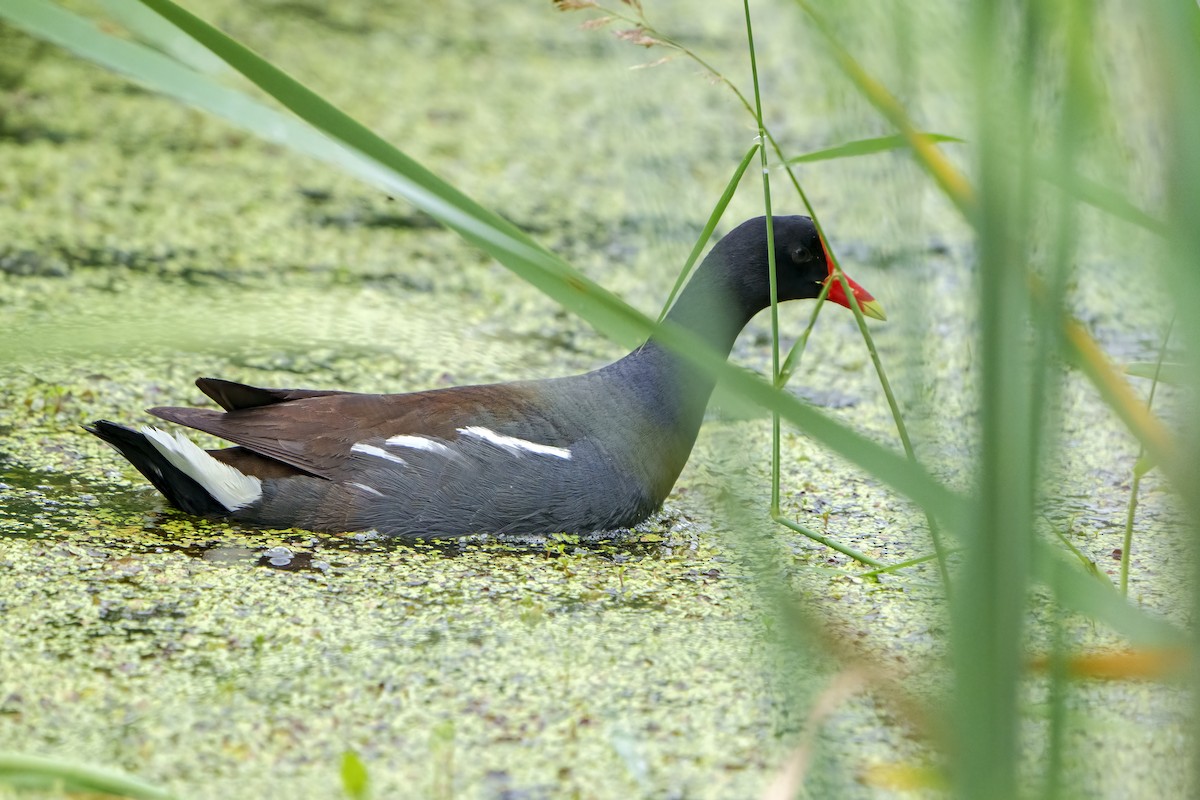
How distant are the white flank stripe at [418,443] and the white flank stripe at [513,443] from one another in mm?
44

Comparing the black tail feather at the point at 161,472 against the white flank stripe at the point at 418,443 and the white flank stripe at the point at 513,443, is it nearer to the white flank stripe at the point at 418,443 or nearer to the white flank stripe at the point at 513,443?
the white flank stripe at the point at 418,443

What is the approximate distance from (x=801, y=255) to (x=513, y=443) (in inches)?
25.7

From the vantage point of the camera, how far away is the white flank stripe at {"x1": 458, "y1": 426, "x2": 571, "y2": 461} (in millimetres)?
2367

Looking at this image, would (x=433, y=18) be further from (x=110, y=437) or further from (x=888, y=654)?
(x=888, y=654)

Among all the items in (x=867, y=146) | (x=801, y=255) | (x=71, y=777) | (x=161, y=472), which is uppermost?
(x=867, y=146)

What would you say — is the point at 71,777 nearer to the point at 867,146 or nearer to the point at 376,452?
the point at 376,452

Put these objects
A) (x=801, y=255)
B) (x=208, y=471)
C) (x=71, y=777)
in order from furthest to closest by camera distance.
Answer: (x=801, y=255) < (x=208, y=471) < (x=71, y=777)

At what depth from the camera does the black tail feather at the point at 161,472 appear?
233 centimetres

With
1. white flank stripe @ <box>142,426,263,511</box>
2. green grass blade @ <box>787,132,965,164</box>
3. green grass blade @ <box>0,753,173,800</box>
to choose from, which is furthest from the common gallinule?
green grass blade @ <box>0,753,173,800</box>

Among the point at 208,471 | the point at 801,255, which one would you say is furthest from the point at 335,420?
the point at 801,255

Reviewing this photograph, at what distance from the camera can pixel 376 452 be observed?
2361 millimetres

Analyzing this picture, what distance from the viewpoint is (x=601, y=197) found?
14.1ft

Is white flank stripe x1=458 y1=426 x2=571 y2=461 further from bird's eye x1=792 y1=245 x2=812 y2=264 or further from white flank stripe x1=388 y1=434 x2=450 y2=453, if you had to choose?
bird's eye x1=792 y1=245 x2=812 y2=264

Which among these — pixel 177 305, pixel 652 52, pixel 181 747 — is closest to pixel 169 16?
pixel 181 747
